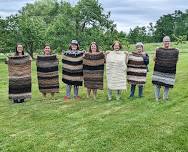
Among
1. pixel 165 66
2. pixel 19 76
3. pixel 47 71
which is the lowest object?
pixel 19 76

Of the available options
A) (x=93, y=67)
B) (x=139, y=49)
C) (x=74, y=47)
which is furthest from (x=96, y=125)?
(x=74, y=47)

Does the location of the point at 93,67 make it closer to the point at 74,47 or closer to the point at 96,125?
the point at 74,47

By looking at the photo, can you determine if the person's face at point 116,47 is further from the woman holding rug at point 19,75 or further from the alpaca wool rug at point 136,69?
the woman holding rug at point 19,75

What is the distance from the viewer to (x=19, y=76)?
16.0 m

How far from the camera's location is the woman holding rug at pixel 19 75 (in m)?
15.8

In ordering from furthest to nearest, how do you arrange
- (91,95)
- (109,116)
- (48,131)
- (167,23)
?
1. (167,23)
2. (91,95)
3. (109,116)
4. (48,131)

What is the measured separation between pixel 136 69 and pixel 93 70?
1412 mm

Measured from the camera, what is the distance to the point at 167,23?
9556 centimetres

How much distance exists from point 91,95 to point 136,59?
248 cm

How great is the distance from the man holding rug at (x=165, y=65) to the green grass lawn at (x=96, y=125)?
60cm

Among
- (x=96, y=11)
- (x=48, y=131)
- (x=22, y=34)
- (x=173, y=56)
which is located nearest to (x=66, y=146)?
(x=48, y=131)

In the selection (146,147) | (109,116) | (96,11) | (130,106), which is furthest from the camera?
(96,11)

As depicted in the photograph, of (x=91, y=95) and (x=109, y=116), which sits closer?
(x=109, y=116)

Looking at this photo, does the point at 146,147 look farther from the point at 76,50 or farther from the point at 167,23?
the point at 167,23
